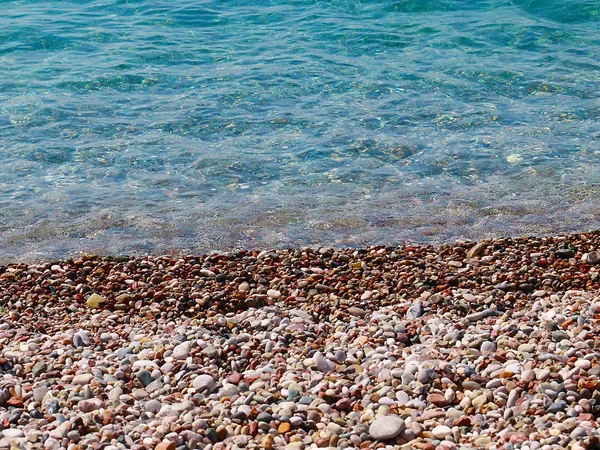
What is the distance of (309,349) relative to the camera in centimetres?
518

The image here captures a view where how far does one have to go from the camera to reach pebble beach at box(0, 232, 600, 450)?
4188 millimetres

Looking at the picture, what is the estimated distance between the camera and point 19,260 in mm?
7414

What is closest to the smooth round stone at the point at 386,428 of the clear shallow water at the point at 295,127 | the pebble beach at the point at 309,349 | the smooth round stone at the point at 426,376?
the pebble beach at the point at 309,349

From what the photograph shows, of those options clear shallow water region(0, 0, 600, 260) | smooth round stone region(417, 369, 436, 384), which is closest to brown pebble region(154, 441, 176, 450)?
smooth round stone region(417, 369, 436, 384)

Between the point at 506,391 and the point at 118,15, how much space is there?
47.4ft

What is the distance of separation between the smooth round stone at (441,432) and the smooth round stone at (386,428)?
16 centimetres

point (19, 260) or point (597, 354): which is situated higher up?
point (597, 354)

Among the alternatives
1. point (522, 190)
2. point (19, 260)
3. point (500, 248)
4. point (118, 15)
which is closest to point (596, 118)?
point (522, 190)

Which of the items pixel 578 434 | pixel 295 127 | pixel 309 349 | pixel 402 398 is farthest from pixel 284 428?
pixel 295 127

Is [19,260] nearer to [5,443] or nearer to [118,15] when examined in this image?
[5,443]

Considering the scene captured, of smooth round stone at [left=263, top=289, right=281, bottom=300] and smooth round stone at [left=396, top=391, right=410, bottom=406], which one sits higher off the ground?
smooth round stone at [left=396, top=391, right=410, bottom=406]

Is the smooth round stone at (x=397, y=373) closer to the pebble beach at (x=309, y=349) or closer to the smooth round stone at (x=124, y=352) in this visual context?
the pebble beach at (x=309, y=349)

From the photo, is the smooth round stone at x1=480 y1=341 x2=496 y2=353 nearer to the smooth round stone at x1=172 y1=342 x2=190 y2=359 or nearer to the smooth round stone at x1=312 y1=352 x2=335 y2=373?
the smooth round stone at x1=312 y1=352 x2=335 y2=373

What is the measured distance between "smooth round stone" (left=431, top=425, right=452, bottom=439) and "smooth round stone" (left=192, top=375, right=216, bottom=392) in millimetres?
1399
